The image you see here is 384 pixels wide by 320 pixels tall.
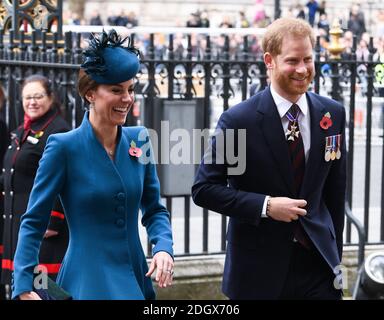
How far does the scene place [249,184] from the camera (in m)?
4.68

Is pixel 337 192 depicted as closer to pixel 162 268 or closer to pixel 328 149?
pixel 328 149

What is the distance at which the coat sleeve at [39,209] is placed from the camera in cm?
438

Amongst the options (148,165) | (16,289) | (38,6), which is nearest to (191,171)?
(38,6)

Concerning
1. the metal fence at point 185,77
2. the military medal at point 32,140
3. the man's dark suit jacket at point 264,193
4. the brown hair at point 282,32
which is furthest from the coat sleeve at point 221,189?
the metal fence at point 185,77

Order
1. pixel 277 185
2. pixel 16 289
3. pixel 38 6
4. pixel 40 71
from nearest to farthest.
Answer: pixel 16 289
pixel 277 185
pixel 40 71
pixel 38 6

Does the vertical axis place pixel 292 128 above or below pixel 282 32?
below

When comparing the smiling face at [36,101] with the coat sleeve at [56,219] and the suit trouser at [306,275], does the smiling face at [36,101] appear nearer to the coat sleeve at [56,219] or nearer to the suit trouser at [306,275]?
the coat sleeve at [56,219]

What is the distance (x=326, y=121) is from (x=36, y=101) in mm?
2738

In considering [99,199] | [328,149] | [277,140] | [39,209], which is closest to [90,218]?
[99,199]

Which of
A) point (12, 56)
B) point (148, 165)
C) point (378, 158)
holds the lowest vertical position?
point (378, 158)

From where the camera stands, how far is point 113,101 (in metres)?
4.49

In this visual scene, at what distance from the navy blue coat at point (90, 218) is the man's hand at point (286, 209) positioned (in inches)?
18.0

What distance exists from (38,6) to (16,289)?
4.49 meters

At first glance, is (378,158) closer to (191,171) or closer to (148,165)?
(191,171)
